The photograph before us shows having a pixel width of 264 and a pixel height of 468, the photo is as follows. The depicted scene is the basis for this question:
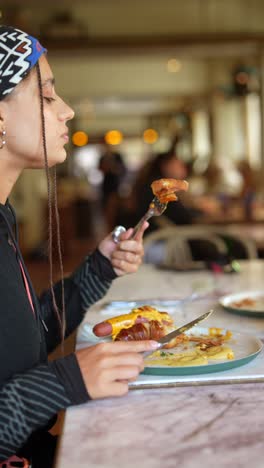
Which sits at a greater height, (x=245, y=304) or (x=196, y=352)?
(x=196, y=352)

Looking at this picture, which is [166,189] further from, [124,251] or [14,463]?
[14,463]

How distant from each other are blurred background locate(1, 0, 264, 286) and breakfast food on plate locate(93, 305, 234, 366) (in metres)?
1.52

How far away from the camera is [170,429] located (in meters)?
0.91

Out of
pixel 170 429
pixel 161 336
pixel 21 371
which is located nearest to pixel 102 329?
pixel 161 336

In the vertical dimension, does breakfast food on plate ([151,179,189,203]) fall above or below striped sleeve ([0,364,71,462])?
above

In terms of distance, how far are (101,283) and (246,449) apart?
0.86m

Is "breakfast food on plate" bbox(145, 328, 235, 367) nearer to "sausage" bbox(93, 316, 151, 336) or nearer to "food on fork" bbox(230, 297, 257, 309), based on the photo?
"sausage" bbox(93, 316, 151, 336)

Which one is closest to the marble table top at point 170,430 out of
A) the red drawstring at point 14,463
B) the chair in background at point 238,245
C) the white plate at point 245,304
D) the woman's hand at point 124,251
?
the red drawstring at point 14,463

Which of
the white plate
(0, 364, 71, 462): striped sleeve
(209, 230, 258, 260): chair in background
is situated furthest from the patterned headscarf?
(209, 230, 258, 260): chair in background

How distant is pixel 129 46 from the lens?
6496mm

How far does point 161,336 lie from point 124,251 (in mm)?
414

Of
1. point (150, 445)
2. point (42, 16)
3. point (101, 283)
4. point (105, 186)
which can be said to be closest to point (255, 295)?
point (101, 283)

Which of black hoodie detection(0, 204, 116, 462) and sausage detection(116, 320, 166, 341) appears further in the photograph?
sausage detection(116, 320, 166, 341)

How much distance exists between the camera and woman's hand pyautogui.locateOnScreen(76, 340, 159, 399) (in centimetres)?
100
